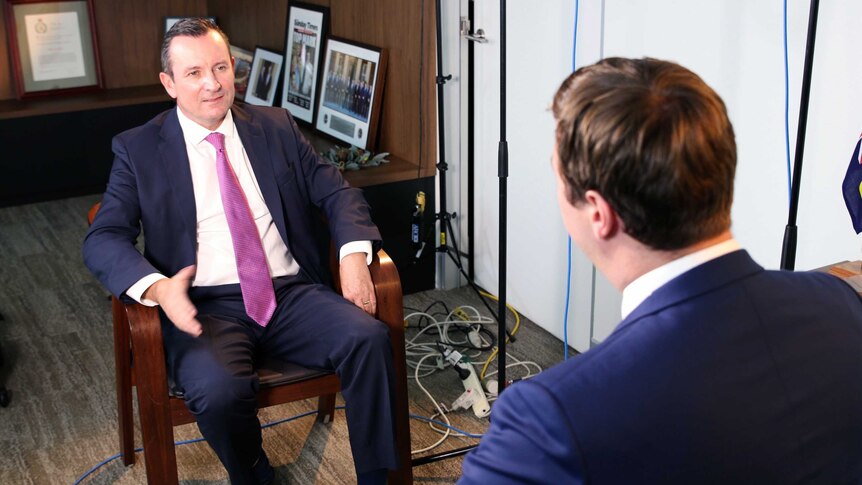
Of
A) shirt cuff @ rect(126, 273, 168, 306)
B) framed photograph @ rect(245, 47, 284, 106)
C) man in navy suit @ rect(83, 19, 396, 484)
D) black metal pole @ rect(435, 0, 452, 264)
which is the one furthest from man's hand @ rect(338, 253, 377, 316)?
framed photograph @ rect(245, 47, 284, 106)

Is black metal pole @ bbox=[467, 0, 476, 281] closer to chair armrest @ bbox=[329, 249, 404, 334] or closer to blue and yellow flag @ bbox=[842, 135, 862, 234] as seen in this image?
chair armrest @ bbox=[329, 249, 404, 334]

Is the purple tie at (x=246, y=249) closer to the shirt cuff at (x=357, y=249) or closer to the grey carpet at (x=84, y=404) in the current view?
the shirt cuff at (x=357, y=249)

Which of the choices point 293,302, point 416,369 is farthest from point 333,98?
point 293,302

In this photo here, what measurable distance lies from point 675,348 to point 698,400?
6cm

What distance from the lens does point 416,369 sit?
3.19 m

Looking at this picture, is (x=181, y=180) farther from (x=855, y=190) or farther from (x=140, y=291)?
(x=855, y=190)

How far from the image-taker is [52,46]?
16.9 feet

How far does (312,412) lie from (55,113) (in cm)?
274

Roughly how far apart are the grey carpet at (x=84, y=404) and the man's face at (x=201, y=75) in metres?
0.99

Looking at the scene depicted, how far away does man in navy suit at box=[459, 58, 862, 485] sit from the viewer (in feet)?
3.04

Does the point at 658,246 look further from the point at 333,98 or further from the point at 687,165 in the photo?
the point at 333,98

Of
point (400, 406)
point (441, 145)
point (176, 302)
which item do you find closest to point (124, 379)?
point (176, 302)

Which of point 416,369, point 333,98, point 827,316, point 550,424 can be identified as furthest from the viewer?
point 333,98

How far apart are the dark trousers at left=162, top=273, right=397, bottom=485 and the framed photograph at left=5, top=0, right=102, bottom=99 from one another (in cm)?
319
